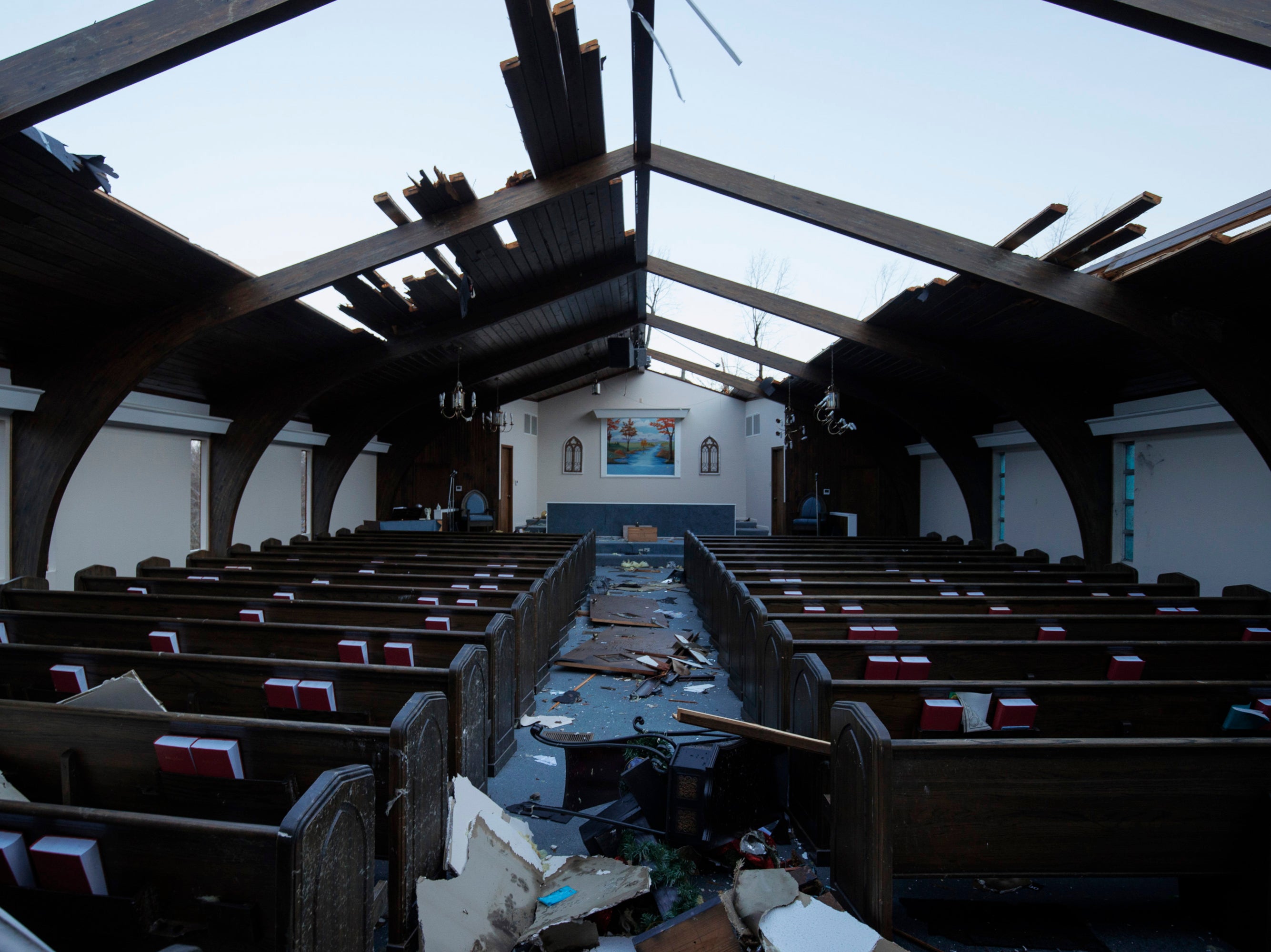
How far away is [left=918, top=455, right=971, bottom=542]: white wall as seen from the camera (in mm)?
10898

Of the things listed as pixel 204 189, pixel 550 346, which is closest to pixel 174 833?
pixel 204 189

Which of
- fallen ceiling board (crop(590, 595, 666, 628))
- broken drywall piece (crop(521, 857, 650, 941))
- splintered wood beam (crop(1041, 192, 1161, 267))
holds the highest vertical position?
splintered wood beam (crop(1041, 192, 1161, 267))

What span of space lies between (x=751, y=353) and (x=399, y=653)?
26.2 ft

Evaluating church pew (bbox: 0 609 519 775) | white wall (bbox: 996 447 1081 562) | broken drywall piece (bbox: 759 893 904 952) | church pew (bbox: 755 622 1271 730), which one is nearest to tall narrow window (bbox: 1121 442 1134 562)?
white wall (bbox: 996 447 1081 562)

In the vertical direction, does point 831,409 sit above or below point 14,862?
above

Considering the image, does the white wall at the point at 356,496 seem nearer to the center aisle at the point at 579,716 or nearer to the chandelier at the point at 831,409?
the center aisle at the point at 579,716

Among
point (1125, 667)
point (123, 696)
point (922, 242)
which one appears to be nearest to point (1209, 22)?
point (922, 242)

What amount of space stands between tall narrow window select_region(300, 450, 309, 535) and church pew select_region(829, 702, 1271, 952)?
9849 millimetres

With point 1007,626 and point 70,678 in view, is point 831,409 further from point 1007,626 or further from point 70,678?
point 70,678

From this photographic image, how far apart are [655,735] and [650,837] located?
2.47 feet

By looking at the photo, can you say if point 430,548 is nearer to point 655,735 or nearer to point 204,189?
point 204,189

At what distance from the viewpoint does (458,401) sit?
738 cm

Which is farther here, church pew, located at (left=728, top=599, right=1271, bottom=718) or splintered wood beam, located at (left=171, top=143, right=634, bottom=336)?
splintered wood beam, located at (left=171, top=143, right=634, bottom=336)

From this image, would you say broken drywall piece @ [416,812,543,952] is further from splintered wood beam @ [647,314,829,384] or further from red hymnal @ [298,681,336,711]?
splintered wood beam @ [647,314,829,384]
